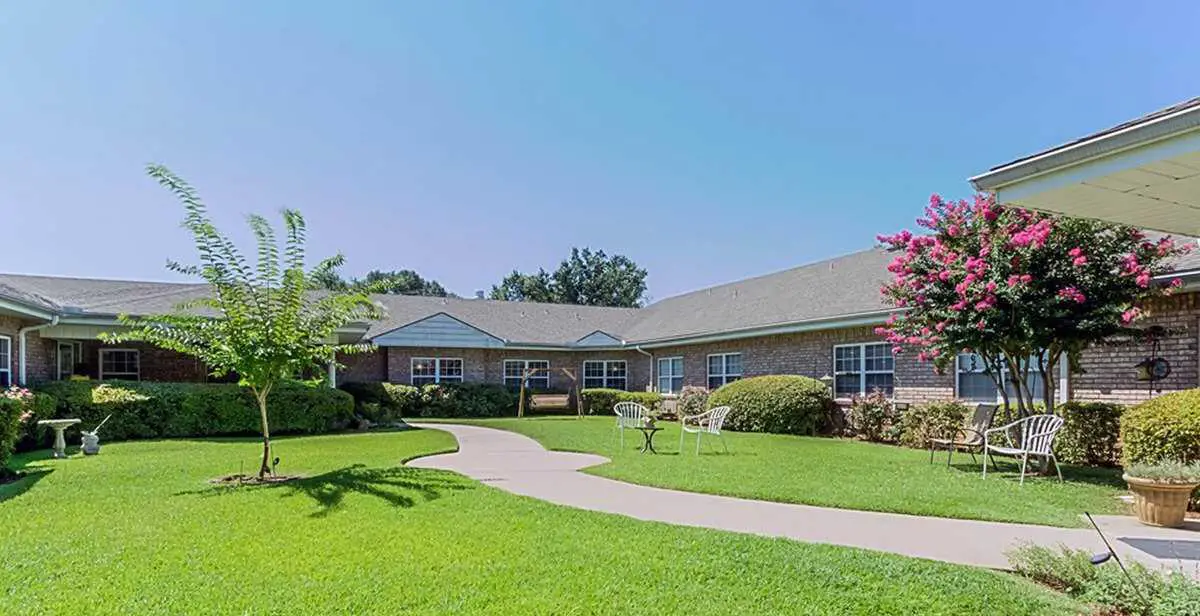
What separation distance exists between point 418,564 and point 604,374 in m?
23.0

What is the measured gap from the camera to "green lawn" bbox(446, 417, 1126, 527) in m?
7.00

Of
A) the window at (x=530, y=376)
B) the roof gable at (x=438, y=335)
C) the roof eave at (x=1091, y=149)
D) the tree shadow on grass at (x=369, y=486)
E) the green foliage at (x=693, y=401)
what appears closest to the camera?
the roof eave at (x=1091, y=149)

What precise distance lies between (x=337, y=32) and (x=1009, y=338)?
1126cm

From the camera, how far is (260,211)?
873cm

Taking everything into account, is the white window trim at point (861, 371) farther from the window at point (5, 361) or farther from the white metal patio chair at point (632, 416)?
the window at point (5, 361)

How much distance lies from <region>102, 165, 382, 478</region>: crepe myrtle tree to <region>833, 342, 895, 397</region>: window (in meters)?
11.9

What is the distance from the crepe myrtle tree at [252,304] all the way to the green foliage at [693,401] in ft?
42.2

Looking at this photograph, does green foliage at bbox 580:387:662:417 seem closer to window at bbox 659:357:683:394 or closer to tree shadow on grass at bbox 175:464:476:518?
Answer: window at bbox 659:357:683:394

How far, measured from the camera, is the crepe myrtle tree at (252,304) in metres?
8.46

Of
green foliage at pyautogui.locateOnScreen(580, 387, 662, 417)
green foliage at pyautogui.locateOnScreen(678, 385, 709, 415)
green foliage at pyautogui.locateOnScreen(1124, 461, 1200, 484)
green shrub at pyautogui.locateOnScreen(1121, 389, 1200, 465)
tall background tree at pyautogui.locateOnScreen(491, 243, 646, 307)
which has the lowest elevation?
green foliage at pyautogui.locateOnScreen(580, 387, 662, 417)

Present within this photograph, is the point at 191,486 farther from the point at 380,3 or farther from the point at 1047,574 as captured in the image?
the point at 1047,574

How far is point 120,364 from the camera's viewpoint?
2003 cm

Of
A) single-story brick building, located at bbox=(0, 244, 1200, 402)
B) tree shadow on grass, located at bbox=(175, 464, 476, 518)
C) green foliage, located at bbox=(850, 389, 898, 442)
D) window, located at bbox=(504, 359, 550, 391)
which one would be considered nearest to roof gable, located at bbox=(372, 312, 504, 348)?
single-story brick building, located at bbox=(0, 244, 1200, 402)

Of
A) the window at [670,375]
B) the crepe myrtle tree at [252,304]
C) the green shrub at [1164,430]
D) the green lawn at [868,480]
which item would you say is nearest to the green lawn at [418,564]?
the crepe myrtle tree at [252,304]
